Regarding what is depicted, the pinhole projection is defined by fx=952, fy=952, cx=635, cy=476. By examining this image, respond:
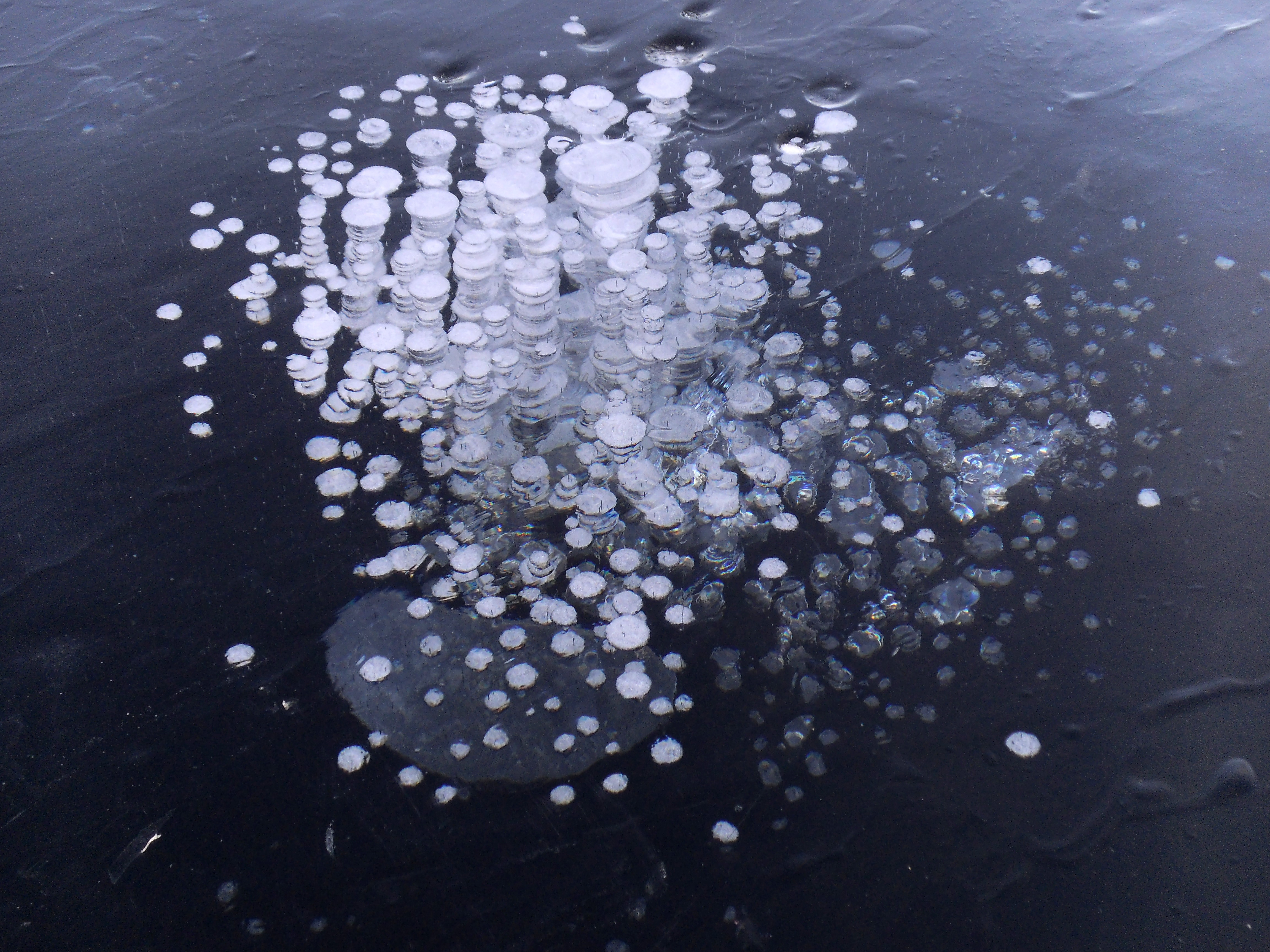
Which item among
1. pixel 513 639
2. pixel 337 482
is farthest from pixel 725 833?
pixel 337 482

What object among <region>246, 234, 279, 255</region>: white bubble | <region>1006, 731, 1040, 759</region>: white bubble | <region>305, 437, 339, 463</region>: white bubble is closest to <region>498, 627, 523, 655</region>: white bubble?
<region>305, 437, 339, 463</region>: white bubble

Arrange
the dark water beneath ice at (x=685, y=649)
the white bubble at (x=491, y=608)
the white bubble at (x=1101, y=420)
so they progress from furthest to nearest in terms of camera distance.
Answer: the white bubble at (x=1101, y=420) < the white bubble at (x=491, y=608) < the dark water beneath ice at (x=685, y=649)

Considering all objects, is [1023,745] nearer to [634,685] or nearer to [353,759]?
[634,685]

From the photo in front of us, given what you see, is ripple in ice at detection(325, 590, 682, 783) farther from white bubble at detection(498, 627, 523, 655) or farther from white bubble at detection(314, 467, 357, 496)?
white bubble at detection(314, 467, 357, 496)

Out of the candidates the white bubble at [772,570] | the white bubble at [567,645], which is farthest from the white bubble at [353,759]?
the white bubble at [772,570]

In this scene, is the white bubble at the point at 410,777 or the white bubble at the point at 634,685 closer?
the white bubble at the point at 410,777

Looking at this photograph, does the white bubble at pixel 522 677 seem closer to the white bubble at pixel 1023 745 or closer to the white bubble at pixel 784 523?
the white bubble at pixel 784 523
